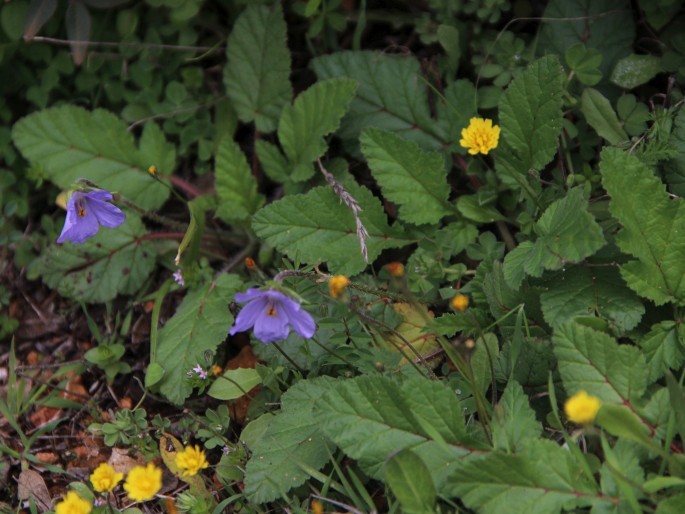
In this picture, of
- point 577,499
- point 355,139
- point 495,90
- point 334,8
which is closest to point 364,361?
point 577,499

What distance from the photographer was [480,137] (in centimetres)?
251

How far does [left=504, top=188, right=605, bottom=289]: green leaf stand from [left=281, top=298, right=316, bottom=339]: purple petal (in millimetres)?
610

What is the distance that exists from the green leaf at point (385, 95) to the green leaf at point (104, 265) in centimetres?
90

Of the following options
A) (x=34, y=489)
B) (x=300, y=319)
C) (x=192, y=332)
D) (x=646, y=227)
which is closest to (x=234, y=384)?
(x=192, y=332)

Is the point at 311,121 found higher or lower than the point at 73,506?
higher

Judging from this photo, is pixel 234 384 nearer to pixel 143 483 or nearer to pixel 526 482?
pixel 143 483

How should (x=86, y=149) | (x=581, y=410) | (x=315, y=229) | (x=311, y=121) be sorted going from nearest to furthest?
(x=581, y=410)
(x=315, y=229)
(x=311, y=121)
(x=86, y=149)

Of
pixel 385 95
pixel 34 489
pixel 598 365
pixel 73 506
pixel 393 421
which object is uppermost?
pixel 385 95

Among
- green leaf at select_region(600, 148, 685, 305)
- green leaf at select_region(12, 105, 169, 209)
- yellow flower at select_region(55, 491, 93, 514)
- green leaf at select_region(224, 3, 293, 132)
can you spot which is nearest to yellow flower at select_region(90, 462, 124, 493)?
yellow flower at select_region(55, 491, 93, 514)

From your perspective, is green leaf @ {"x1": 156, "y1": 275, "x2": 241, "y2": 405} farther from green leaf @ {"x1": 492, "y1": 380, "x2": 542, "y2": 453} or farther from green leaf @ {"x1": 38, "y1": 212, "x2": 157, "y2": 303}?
green leaf @ {"x1": 492, "y1": 380, "x2": 542, "y2": 453}

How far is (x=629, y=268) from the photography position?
2.20 metres

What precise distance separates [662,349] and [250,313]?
114cm

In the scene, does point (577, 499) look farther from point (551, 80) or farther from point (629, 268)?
point (551, 80)

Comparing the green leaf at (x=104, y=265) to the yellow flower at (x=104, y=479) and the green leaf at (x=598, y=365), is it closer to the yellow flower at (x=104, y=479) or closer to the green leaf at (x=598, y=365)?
the yellow flower at (x=104, y=479)
